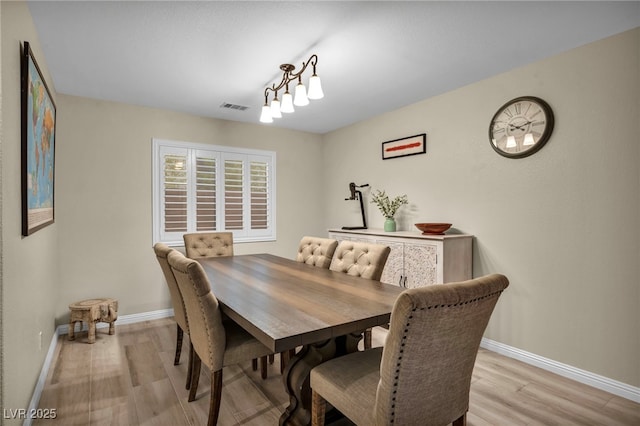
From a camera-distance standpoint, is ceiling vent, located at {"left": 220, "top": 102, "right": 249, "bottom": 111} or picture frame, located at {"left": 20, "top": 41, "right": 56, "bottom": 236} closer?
picture frame, located at {"left": 20, "top": 41, "right": 56, "bottom": 236}

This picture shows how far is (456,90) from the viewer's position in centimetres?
329

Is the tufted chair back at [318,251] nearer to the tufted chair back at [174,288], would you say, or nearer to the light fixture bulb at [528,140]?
the tufted chair back at [174,288]

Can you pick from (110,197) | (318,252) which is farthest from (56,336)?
(318,252)

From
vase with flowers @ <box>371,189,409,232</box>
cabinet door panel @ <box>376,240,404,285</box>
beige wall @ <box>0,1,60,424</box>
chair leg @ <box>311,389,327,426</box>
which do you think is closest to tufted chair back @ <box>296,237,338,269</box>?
cabinet door panel @ <box>376,240,404,285</box>

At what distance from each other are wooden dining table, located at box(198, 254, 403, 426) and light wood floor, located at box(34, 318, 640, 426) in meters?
0.45

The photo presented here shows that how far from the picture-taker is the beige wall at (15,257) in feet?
4.91

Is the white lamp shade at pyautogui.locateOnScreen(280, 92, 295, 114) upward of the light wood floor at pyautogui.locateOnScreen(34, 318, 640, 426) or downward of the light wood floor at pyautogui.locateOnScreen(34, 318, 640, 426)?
upward

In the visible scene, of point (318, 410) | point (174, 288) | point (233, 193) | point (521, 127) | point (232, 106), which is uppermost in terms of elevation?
point (232, 106)

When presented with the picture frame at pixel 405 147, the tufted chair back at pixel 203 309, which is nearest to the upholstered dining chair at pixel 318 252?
the tufted chair back at pixel 203 309

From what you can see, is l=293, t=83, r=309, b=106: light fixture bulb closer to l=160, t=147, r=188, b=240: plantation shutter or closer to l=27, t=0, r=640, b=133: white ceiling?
l=27, t=0, r=640, b=133: white ceiling

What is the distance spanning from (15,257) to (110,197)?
7.14ft

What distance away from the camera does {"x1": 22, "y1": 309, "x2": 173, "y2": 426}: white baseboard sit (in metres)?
2.05

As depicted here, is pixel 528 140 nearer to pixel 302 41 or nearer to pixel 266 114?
pixel 302 41

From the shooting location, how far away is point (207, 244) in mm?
3623
